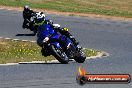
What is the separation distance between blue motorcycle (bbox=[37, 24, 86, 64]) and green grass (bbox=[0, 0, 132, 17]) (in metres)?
19.7

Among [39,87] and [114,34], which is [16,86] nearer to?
[39,87]

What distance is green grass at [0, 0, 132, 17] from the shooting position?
39.8m

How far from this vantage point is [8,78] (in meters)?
15.1

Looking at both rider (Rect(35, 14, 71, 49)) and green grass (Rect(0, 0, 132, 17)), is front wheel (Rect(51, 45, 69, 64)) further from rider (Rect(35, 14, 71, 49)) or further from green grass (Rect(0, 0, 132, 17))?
green grass (Rect(0, 0, 132, 17))

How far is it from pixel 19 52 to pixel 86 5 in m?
23.2

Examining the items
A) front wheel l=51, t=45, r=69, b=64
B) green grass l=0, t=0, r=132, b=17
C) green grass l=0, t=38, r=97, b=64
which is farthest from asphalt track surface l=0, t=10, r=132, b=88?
green grass l=0, t=0, r=132, b=17

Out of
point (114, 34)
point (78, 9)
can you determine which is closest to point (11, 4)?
point (78, 9)

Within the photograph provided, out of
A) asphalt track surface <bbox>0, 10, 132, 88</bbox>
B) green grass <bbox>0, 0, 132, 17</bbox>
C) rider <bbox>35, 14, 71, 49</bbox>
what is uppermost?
rider <bbox>35, 14, 71, 49</bbox>

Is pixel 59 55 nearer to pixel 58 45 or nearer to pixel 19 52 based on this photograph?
pixel 58 45

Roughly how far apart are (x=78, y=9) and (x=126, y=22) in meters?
5.69

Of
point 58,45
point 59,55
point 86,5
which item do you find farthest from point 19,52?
point 86,5

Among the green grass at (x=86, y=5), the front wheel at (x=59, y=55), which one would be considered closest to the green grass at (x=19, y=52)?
the front wheel at (x=59, y=55)

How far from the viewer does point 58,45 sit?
1894 centimetres

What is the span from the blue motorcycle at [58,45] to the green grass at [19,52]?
30.1 inches
